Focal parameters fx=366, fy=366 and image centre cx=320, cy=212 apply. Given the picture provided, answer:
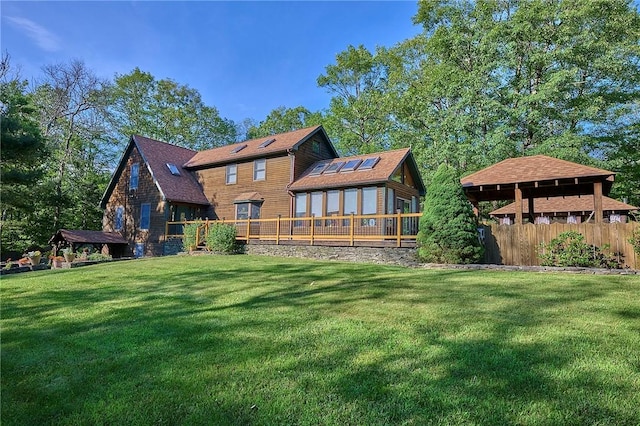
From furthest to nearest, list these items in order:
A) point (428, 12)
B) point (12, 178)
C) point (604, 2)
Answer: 1. point (428, 12)
2. point (604, 2)
3. point (12, 178)

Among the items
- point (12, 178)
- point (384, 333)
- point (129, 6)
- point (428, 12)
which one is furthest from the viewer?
point (428, 12)

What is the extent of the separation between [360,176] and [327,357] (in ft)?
46.2

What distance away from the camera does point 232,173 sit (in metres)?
21.7

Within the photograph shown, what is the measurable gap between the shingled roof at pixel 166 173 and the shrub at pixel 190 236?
297 centimetres

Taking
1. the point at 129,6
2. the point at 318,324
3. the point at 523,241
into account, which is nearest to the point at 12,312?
the point at 318,324

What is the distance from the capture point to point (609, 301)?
5.68 meters

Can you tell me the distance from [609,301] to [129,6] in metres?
12.2

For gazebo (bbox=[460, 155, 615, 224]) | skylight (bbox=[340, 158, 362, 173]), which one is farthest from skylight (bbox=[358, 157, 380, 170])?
gazebo (bbox=[460, 155, 615, 224])

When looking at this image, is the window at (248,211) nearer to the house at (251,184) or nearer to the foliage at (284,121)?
the house at (251,184)

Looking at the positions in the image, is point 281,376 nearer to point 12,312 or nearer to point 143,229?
point 12,312

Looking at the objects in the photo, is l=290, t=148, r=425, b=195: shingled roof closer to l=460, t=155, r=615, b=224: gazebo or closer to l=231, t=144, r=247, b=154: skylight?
l=460, t=155, r=615, b=224: gazebo

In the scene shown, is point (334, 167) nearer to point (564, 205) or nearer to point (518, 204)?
point (518, 204)

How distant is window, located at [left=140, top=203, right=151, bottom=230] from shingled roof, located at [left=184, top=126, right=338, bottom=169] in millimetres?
3666

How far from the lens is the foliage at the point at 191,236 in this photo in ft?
58.5
